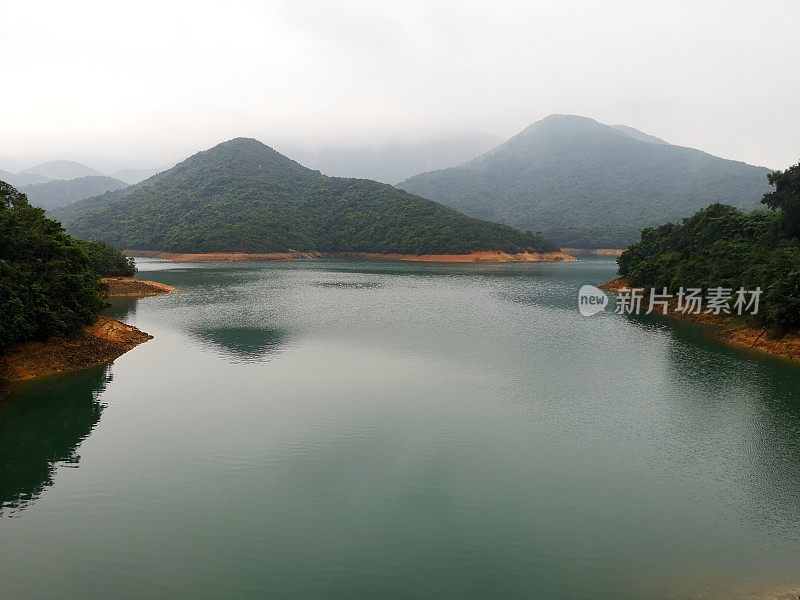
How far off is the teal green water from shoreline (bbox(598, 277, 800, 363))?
1681 millimetres

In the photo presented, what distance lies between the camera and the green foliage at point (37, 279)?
20534 mm

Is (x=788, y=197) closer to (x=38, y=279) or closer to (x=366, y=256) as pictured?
(x=38, y=279)

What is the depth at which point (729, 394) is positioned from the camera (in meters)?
20.8

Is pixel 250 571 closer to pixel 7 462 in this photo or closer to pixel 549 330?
pixel 7 462

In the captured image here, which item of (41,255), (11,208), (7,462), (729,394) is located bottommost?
(7,462)

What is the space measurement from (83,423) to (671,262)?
46.1m

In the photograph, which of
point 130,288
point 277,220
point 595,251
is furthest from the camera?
point 595,251

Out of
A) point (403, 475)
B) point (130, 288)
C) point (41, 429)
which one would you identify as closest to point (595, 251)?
point (130, 288)

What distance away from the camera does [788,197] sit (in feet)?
118

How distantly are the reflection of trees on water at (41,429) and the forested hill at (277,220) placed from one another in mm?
Result: 87672

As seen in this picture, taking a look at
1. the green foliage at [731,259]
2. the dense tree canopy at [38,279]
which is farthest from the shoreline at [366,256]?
the dense tree canopy at [38,279]

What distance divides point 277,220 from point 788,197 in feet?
329

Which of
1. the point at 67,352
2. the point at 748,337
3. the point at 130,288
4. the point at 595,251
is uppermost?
the point at 595,251

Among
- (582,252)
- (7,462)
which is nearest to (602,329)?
(7,462)
